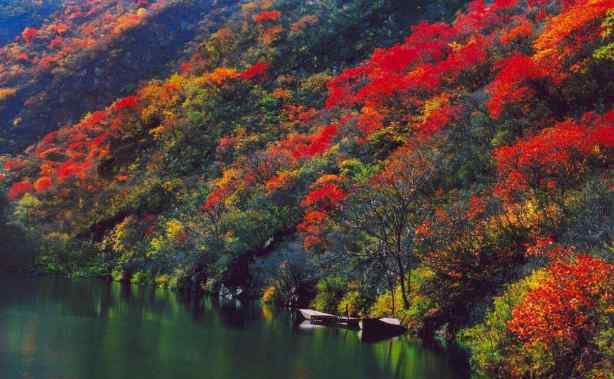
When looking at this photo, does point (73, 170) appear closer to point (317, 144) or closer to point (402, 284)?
point (317, 144)

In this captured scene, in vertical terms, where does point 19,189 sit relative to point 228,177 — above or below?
above

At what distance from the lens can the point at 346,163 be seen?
65500mm

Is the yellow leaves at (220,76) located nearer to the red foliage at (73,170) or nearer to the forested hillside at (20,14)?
the red foliage at (73,170)

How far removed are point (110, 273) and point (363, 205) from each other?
4508 centimetres

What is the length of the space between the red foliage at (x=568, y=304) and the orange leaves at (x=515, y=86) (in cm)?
3281

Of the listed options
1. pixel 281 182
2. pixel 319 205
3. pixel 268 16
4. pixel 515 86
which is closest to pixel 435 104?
pixel 515 86

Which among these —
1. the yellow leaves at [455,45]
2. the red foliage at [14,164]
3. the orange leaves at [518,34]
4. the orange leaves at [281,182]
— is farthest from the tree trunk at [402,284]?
the red foliage at [14,164]

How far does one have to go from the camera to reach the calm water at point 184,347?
27.5m

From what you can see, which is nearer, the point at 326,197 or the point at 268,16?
the point at 326,197

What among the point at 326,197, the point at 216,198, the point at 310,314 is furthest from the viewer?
the point at 216,198

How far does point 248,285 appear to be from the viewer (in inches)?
2438

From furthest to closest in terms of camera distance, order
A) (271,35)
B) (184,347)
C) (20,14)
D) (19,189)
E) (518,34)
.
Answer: (20,14)
(271,35)
(19,189)
(518,34)
(184,347)

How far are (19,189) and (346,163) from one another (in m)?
61.3

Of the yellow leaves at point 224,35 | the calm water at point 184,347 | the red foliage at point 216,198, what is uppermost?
the yellow leaves at point 224,35
